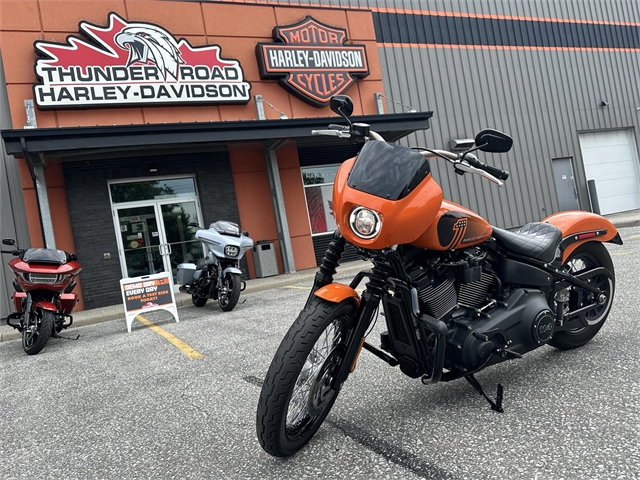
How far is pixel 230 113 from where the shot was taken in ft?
42.9

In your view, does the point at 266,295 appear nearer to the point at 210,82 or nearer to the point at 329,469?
the point at 210,82

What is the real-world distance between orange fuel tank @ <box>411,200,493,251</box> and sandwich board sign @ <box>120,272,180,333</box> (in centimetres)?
569

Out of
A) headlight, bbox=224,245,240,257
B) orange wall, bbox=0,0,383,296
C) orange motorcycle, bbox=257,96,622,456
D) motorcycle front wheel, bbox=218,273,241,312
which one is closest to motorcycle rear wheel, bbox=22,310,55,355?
motorcycle front wheel, bbox=218,273,241,312

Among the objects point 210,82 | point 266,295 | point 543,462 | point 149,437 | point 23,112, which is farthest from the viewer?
point 210,82

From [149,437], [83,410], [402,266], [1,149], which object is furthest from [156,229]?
[402,266]

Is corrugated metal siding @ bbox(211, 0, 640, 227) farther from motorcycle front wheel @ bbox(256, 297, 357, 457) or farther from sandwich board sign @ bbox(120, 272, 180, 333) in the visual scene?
motorcycle front wheel @ bbox(256, 297, 357, 457)

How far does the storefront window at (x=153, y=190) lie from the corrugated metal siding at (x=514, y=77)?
242 inches

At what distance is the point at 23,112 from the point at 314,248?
772 cm

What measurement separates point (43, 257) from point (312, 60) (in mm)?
9734

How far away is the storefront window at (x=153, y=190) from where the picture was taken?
12.5 m

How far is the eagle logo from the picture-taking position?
39.4ft

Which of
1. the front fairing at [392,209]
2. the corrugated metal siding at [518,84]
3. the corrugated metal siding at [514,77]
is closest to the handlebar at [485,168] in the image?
the front fairing at [392,209]

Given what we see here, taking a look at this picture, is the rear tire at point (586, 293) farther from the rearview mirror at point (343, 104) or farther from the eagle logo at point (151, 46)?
the eagle logo at point (151, 46)

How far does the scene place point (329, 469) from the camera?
8.04 feet
